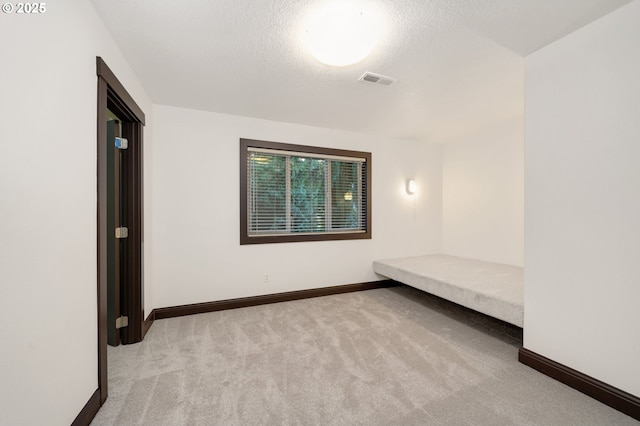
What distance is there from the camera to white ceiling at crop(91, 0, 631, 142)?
160 centimetres

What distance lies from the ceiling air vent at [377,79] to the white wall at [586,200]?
1081 mm

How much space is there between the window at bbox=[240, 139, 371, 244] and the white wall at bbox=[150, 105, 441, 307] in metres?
0.12

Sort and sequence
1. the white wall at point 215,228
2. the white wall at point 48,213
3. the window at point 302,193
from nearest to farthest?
the white wall at point 48,213 → the white wall at point 215,228 → the window at point 302,193

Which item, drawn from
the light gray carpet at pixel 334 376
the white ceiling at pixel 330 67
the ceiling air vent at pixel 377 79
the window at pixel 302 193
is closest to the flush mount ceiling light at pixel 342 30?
the white ceiling at pixel 330 67

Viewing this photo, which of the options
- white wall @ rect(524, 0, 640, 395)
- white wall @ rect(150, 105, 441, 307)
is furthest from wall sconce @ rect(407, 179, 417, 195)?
white wall @ rect(524, 0, 640, 395)

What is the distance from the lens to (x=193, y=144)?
312 centimetres

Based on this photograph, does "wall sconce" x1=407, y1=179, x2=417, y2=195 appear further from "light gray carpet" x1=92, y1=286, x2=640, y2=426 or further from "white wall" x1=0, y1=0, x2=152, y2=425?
"white wall" x1=0, y1=0, x2=152, y2=425

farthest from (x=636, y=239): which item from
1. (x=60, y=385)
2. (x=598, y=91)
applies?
(x=60, y=385)

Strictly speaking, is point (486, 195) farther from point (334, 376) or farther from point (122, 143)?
point (122, 143)

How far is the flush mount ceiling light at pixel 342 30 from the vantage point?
5.16 feet

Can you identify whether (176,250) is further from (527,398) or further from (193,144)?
(527,398)

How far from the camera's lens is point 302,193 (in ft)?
12.4

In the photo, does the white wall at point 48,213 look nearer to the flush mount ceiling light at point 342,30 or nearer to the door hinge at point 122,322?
the door hinge at point 122,322

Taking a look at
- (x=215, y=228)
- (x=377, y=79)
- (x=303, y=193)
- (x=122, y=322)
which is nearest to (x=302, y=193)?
(x=303, y=193)
